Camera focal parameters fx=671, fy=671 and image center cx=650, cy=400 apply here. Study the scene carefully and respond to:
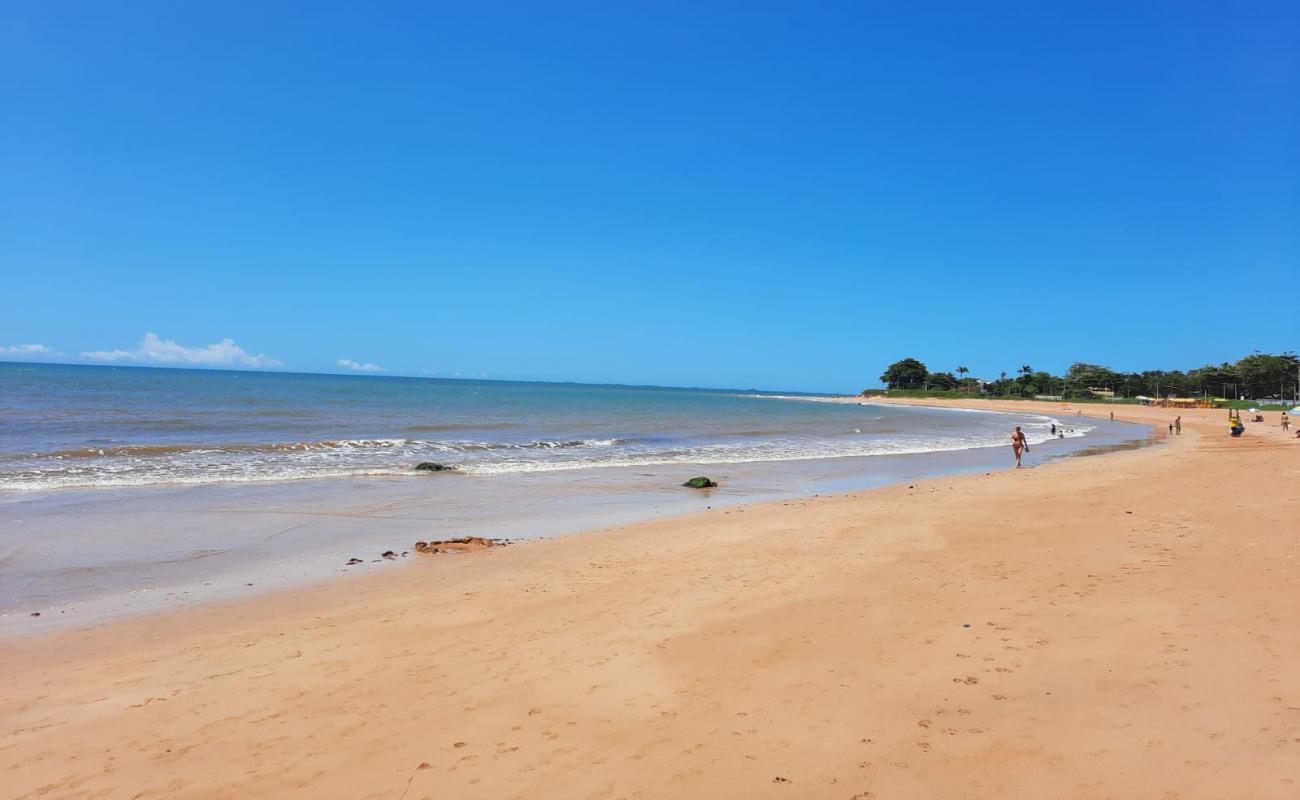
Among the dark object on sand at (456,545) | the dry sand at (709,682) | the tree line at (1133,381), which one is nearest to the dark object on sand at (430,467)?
the dark object on sand at (456,545)

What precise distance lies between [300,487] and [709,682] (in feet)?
47.4

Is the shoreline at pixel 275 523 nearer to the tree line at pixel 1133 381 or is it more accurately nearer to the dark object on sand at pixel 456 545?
the dark object on sand at pixel 456 545

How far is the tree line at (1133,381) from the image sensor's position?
9831 cm

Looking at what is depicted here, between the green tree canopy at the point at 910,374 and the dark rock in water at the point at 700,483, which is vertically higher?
the green tree canopy at the point at 910,374

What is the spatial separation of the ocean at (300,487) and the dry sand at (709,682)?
2.08 metres

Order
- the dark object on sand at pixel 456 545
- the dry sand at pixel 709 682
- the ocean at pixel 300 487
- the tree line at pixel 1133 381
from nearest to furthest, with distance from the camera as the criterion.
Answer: the dry sand at pixel 709 682 → the ocean at pixel 300 487 → the dark object on sand at pixel 456 545 → the tree line at pixel 1133 381

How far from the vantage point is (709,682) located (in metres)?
5.13

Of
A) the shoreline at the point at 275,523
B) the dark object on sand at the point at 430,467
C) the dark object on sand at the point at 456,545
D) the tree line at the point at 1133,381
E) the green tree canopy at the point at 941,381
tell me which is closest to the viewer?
the shoreline at the point at 275,523

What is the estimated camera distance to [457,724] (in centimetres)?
459

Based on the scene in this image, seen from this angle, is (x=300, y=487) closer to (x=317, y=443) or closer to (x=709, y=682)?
(x=317, y=443)

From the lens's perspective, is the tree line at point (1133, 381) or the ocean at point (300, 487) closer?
the ocean at point (300, 487)

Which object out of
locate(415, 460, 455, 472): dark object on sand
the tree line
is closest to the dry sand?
locate(415, 460, 455, 472): dark object on sand

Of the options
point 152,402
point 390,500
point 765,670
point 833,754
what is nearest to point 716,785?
point 833,754

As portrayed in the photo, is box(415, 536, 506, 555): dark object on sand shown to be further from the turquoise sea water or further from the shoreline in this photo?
the turquoise sea water
